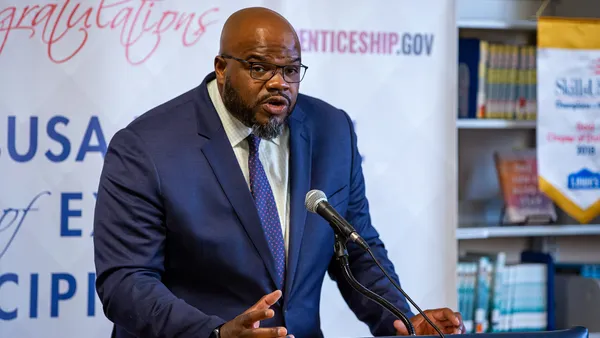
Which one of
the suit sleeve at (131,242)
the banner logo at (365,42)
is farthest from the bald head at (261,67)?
the banner logo at (365,42)

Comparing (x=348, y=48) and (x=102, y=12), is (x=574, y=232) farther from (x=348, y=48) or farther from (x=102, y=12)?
(x=102, y=12)

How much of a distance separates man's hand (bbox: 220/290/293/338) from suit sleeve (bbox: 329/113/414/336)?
551 mm

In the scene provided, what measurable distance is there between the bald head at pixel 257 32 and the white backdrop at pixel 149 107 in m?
1.23

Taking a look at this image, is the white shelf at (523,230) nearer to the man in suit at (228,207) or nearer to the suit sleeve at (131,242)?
the man in suit at (228,207)

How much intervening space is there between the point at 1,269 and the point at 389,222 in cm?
149

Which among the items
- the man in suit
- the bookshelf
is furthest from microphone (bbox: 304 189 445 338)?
the bookshelf

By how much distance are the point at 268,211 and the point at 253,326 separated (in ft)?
1.77

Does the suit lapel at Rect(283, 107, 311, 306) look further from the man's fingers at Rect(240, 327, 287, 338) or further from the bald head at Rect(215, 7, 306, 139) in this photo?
the man's fingers at Rect(240, 327, 287, 338)

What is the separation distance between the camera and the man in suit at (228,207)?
2.08 meters

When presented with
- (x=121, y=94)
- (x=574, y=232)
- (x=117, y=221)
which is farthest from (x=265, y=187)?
(x=574, y=232)

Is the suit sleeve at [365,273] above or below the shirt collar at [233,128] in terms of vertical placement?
below

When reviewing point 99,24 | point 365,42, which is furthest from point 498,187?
point 99,24

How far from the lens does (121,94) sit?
3303mm

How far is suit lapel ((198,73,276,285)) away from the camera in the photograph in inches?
83.8
